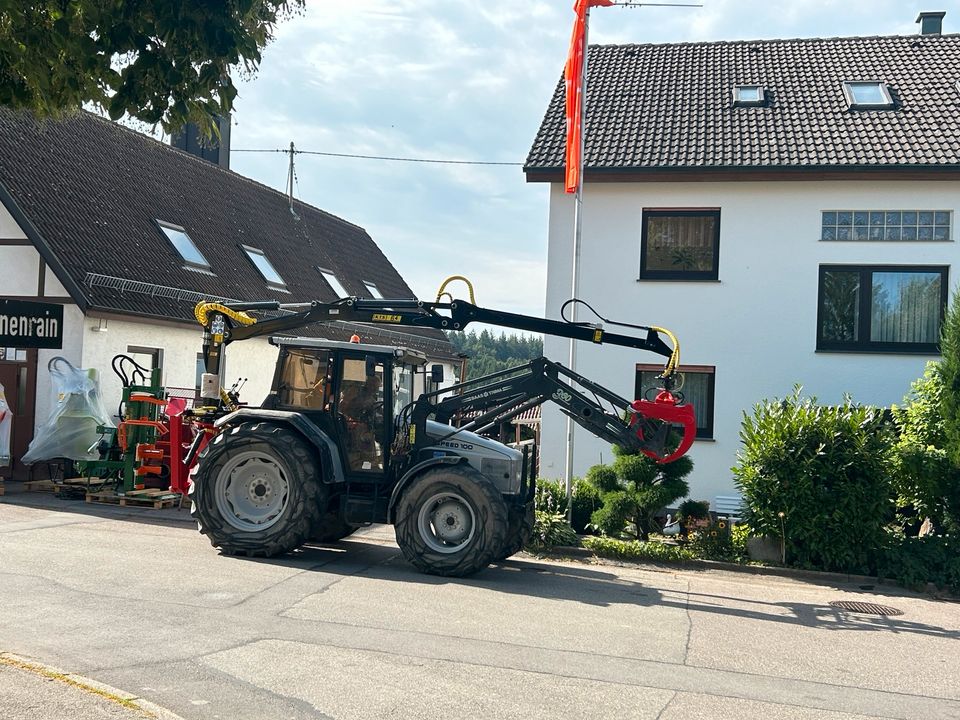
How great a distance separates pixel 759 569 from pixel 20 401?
12.8 m

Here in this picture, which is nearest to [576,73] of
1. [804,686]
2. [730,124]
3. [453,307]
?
[730,124]

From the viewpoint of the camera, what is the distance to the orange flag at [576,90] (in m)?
14.9

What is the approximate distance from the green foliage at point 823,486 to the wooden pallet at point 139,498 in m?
8.34

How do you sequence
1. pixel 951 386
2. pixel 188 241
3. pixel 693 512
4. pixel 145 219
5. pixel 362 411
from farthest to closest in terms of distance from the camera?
pixel 188 241 → pixel 145 219 → pixel 693 512 → pixel 951 386 → pixel 362 411

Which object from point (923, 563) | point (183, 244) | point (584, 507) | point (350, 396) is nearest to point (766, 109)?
point (584, 507)

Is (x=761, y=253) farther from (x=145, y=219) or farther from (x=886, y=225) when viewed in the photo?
(x=145, y=219)

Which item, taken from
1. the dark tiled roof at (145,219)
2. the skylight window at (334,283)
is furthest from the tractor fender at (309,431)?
the skylight window at (334,283)

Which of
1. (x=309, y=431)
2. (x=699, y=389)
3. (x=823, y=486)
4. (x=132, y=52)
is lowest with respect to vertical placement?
(x=823, y=486)

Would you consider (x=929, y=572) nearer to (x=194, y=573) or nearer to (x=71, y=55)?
(x=194, y=573)

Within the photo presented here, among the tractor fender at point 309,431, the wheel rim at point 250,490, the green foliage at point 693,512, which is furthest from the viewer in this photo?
the green foliage at point 693,512

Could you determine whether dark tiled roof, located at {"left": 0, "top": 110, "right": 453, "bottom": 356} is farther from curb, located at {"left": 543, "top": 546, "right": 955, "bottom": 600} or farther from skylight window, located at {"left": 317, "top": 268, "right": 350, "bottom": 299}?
curb, located at {"left": 543, "top": 546, "right": 955, "bottom": 600}

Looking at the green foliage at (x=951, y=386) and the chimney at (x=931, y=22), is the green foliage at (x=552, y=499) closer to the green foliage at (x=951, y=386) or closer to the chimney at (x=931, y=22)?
the green foliage at (x=951, y=386)

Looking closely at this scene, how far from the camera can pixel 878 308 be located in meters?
16.3

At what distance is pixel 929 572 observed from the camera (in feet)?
39.1
